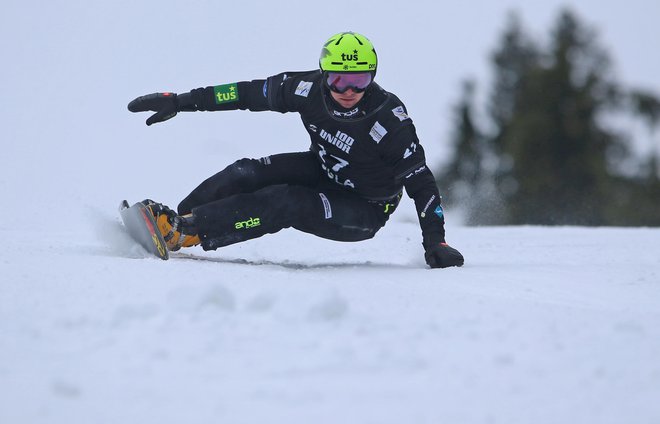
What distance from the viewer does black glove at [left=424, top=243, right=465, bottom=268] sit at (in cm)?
534

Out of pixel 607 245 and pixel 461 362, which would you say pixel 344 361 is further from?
pixel 607 245

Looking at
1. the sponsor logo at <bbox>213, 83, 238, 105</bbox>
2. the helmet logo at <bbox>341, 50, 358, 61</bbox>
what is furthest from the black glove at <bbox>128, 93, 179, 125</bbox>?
the helmet logo at <bbox>341, 50, 358, 61</bbox>

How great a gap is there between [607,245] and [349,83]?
2.95 meters

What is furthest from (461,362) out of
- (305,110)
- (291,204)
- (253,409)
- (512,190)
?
(512,190)

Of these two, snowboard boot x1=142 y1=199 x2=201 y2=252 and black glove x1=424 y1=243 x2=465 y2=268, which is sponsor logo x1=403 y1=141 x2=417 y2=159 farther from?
snowboard boot x1=142 y1=199 x2=201 y2=252

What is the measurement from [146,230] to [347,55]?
1.48 meters

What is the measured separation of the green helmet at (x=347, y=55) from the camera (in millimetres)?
5332

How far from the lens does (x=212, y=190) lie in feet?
18.6

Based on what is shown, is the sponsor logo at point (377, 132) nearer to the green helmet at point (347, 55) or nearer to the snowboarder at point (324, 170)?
the snowboarder at point (324, 170)

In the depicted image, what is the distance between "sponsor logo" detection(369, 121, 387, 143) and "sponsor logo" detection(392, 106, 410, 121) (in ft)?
0.40

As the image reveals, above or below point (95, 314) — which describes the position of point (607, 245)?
below

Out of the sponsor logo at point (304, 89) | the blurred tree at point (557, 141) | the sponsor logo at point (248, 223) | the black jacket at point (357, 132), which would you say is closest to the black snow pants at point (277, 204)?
the sponsor logo at point (248, 223)

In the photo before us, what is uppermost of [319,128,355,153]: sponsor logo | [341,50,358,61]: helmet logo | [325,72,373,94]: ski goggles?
[341,50,358,61]: helmet logo

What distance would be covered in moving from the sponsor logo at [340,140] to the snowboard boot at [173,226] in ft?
3.05
